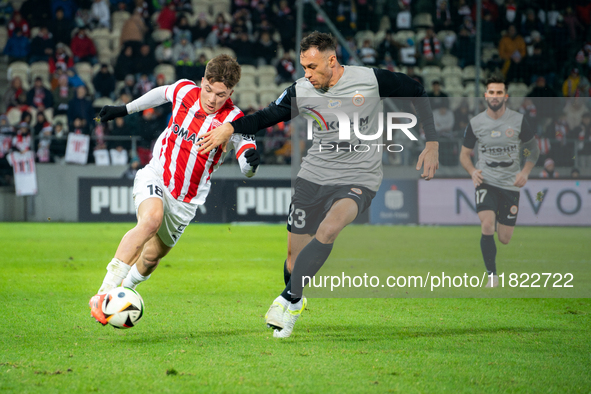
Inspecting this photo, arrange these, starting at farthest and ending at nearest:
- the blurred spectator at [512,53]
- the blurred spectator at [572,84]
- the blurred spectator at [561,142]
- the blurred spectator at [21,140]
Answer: the blurred spectator at [512,53] < the blurred spectator at [572,84] < the blurred spectator at [21,140] < the blurred spectator at [561,142]

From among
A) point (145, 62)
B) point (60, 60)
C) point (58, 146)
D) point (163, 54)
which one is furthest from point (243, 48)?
point (58, 146)

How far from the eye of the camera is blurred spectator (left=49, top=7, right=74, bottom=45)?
1784 cm

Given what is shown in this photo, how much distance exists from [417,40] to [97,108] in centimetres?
807

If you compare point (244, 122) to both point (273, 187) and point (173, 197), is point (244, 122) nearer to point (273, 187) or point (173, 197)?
point (173, 197)

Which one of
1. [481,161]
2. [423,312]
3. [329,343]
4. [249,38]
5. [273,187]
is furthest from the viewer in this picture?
[249,38]

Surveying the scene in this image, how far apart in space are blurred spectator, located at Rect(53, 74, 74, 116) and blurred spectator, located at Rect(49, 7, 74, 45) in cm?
191

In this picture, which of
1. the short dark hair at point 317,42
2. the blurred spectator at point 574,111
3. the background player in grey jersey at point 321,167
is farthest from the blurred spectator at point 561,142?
the short dark hair at point 317,42

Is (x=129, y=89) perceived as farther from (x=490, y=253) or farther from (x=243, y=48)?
(x=490, y=253)

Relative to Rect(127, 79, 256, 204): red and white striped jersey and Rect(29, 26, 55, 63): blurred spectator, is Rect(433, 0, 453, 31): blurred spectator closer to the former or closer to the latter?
Rect(29, 26, 55, 63): blurred spectator

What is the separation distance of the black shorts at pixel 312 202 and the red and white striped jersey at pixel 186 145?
23.1 inches

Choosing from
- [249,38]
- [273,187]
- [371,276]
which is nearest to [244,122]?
[371,276]

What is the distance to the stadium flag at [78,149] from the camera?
15.5 m

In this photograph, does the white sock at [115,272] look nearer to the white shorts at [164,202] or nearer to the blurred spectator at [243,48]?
the white shorts at [164,202]

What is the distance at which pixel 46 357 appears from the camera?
3.76 metres
